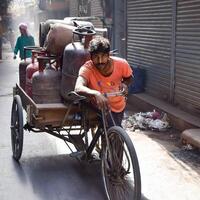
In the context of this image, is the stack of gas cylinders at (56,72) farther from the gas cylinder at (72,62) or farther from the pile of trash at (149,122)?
the pile of trash at (149,122)

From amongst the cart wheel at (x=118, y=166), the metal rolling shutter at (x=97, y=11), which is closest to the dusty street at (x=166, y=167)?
the cart wheel at (x=118, y=166)

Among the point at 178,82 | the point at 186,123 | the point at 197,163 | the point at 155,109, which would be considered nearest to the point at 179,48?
the point at 178,82

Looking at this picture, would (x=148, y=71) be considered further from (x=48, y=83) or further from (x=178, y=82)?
(x=48, y=83)

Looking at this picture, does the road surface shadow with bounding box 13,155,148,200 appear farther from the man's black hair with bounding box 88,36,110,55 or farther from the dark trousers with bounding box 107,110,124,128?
the man's black hair with bounding box 88,36,110,55

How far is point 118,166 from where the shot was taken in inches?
176

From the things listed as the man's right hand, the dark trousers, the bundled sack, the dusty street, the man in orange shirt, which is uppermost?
the bundled sack

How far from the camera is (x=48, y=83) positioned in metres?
6.18

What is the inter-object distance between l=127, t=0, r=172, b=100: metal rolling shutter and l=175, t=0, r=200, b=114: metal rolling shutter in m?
0.55

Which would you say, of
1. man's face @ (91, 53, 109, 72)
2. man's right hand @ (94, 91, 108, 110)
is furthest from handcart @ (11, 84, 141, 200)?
man's face @ (91, 53, 109, 72)

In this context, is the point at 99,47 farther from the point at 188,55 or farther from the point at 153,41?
the point at 153,41

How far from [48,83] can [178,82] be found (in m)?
3.69

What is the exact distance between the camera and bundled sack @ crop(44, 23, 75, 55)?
641 cm

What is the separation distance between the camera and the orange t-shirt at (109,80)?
4.82m

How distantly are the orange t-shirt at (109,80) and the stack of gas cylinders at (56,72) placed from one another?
93cm
